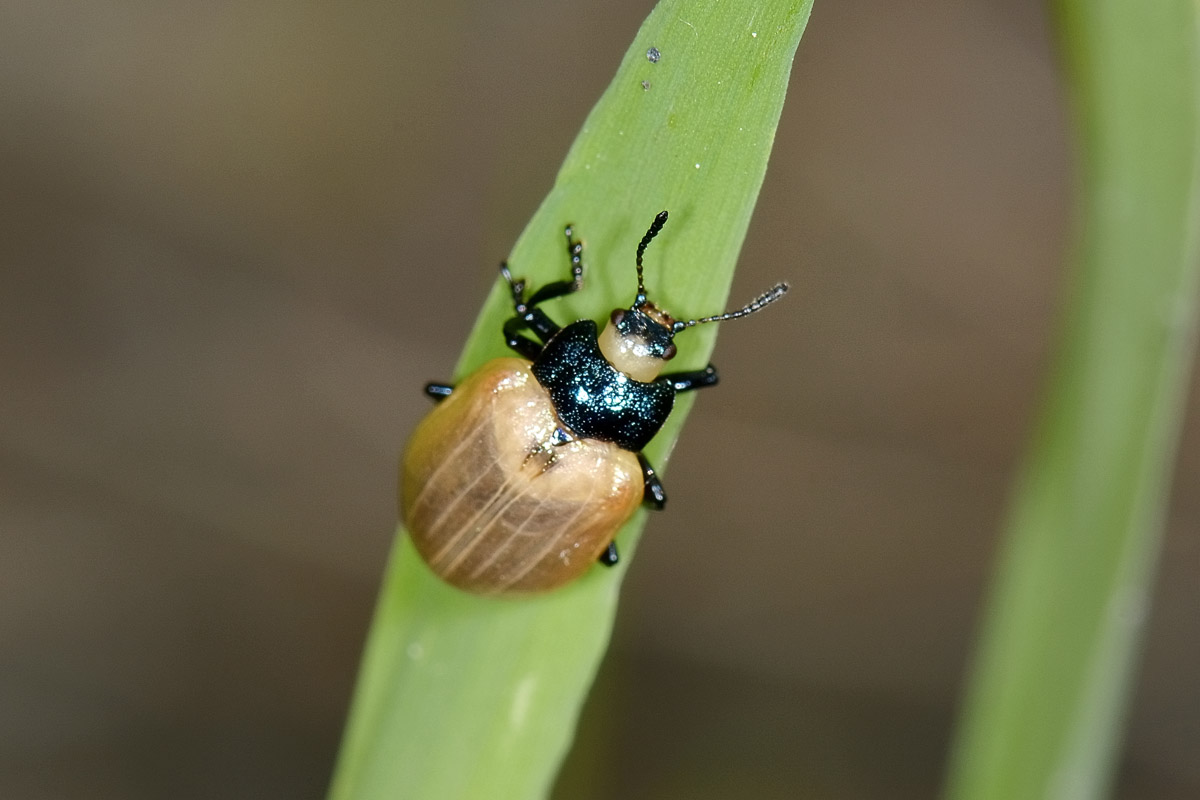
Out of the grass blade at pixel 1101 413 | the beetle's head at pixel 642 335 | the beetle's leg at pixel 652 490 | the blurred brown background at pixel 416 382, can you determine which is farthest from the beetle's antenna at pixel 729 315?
the blurred brown background at pixel 416 382

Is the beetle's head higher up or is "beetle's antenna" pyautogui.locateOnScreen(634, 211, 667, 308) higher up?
"beetle's antenna" pyautogui.locateOnScreen(634, 211, 667, 308)

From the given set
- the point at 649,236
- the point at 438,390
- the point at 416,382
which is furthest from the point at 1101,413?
the point at 416,382

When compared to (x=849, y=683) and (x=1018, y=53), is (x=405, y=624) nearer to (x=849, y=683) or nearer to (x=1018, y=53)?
(x=849, y=683)

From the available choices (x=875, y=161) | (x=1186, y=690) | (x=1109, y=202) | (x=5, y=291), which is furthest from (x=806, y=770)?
(x=5, y=291)

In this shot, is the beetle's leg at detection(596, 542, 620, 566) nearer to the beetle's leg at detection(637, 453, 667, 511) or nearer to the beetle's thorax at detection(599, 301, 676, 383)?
the beetle's leg at detection(637, 453, 667, 511)

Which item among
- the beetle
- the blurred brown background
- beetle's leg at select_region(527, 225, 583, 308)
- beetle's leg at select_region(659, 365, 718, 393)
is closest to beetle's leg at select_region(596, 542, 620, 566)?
the beetle

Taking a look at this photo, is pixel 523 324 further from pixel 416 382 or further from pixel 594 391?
pixel 416 382

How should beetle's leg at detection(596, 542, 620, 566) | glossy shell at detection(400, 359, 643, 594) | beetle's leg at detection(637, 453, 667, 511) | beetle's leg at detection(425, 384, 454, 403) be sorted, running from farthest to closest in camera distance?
beetle's leg at detection(425, 384, 454, 403) → beetle's leg at detection(637, 453, 667, 511) → glossy shell at detection(400, 359, 643, 594) → beetle's leg at detection(596, 542, 620, 566)
